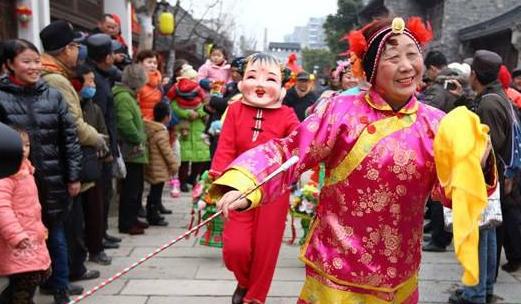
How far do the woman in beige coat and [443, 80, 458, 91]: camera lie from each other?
10.0 feet

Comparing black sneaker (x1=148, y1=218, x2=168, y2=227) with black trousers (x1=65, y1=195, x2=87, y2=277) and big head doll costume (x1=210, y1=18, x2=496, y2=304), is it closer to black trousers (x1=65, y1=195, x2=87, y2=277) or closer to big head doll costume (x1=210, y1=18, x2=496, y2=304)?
black trousers (x1=65, y1=195, x2=87, y2=277)

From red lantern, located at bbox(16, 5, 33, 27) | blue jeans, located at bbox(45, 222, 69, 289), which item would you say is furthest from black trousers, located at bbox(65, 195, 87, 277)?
red lantern, located at bbox(16, 5, 33, 27)

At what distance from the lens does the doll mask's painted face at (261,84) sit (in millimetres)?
3666

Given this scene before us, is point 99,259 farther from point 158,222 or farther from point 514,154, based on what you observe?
point 514,154

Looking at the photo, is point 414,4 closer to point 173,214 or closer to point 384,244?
point 173,214

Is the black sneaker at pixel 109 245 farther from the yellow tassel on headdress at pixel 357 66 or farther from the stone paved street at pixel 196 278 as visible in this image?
the yellow tassel on headdress at pixel 357 66

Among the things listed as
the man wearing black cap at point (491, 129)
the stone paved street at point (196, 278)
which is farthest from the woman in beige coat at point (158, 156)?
the man wearing black cap at point (491, 129)

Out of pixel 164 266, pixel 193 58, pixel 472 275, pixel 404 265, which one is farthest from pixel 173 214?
pixel 193 58

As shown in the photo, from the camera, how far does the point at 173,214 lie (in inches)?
269

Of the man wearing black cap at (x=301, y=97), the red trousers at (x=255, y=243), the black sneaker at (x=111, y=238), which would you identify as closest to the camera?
the red trousers at (x=255, y=243)

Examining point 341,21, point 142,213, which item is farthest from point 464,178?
point 341,21

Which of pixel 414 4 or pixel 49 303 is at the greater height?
pixel 414 4

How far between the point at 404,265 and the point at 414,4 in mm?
23272

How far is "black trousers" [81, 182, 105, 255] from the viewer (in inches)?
177
